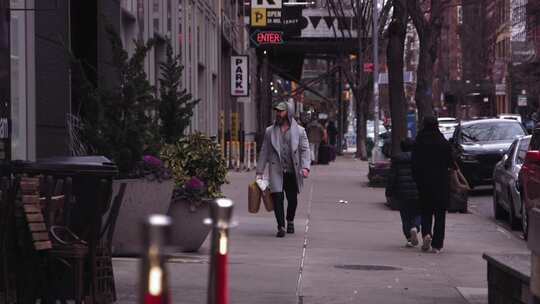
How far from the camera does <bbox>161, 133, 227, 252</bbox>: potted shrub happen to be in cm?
1196

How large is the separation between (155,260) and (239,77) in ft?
104

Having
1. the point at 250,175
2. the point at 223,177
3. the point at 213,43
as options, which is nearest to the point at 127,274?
the point at 223,177

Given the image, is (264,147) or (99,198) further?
(264,147)

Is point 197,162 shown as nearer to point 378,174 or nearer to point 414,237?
point 414,237

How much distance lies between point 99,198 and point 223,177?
5121 millimetres

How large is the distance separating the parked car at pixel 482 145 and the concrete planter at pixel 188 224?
13.5 meters

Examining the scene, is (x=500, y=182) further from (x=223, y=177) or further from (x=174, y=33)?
(x=174, y=33)

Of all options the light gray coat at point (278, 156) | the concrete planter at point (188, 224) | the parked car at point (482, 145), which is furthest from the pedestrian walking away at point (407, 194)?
the parked car at point (482, 145)

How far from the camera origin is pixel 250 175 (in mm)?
31562

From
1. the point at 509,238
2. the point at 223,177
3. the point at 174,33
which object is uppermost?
the point at 174,33

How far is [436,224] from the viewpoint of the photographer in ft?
43.6

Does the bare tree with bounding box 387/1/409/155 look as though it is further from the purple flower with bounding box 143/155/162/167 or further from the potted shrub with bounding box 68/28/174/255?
the purple flower with bounding box 143/155/162/167

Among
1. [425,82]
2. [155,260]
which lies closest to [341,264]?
[155,260]

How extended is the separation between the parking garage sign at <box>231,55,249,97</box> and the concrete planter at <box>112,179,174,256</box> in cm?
2290
